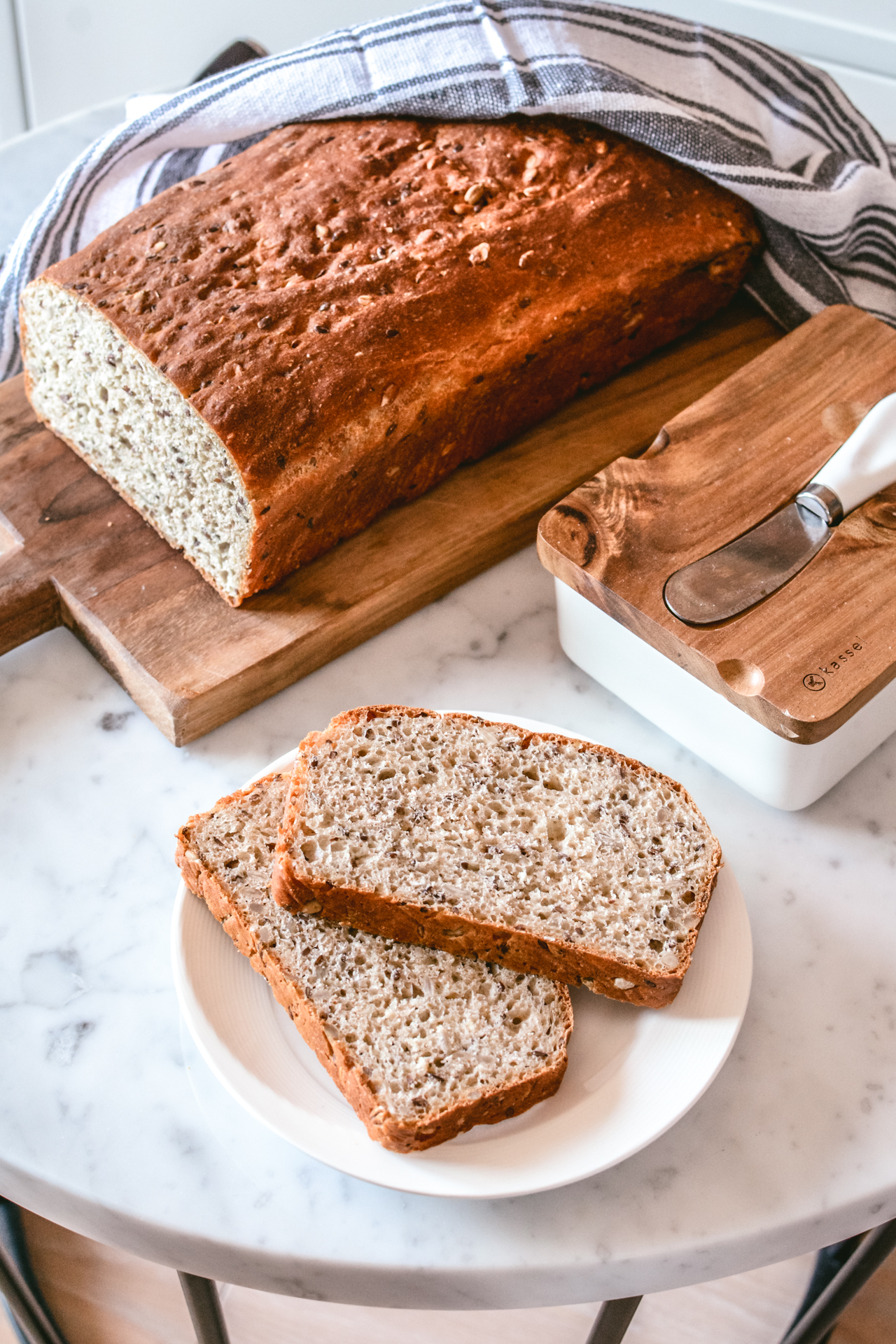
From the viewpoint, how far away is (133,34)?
11.3 feet

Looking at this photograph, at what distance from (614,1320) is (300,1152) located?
533 millimetres

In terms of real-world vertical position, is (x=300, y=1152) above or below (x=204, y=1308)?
above

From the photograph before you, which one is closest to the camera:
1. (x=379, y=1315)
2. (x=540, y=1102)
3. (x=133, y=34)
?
(x=540, y=1102)

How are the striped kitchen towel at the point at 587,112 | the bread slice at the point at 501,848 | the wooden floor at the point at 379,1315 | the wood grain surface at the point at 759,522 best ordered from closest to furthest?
the bread slice at the point at 501,848
the wood grain surface at the point at 759,522
the striped kitchen towel at the point at 587,112
the wooden floor at the point at 379,1315

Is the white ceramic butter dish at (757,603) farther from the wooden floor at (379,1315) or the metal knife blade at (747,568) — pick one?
the wooden floor at (379,1315)

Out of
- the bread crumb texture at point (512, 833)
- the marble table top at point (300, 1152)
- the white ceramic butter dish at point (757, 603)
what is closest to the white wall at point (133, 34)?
the white ceramic butter dish at point (757, 603)

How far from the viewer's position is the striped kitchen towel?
182 cm

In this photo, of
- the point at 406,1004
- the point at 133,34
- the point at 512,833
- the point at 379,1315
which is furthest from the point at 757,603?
the point at 133,34

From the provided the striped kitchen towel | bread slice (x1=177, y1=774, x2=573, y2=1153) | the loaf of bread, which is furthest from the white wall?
bread slice (x1=177, y1=774, x2=573, y2=1153)

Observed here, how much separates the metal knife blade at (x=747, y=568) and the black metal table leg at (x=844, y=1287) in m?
0.74

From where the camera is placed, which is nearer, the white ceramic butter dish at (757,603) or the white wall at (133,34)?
the white ceramic butter dish at (757,603)

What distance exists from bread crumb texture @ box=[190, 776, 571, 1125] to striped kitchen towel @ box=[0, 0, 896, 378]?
1.19 metres

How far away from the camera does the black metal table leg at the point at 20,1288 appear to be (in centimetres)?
159

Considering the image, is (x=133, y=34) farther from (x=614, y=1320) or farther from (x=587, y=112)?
(x=614, y=1320)
